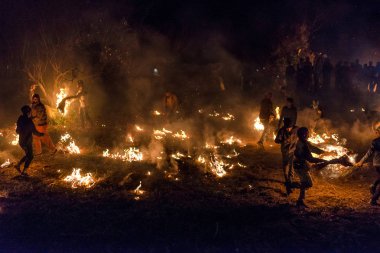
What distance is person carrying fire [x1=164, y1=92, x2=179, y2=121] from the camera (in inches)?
→ 540

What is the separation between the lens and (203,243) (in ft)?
19.9

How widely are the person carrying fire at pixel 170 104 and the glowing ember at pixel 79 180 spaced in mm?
5535

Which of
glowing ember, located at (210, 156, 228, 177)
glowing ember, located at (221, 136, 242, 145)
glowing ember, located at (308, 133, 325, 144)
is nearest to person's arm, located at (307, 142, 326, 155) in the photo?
glowing ember, located at (210, 156, 228, 177)

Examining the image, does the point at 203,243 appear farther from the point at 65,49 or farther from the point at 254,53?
the point at 254,53

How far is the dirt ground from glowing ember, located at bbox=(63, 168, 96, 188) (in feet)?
0.69

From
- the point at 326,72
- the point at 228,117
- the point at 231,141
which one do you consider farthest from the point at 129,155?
the point at 326,72

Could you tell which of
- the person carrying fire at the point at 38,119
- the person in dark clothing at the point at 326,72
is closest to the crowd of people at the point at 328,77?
the person in dark clothing at the point at 326,72

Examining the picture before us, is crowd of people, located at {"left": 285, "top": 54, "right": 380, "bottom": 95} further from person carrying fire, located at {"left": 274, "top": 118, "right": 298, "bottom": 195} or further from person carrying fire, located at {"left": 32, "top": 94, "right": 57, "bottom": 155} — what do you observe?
person carrying fire, located at {"left": 32, "top": 94, "right": 57, "bottom": 155}

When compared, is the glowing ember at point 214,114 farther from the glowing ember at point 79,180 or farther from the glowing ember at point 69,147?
the glowing ember at point 79,180

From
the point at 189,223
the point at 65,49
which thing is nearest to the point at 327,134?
the point at 189,223

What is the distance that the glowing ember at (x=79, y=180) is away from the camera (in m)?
8.45

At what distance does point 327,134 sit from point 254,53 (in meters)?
10.5

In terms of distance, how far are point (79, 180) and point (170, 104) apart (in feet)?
19.4

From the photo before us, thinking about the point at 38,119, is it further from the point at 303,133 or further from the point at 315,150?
the point at 315,150
